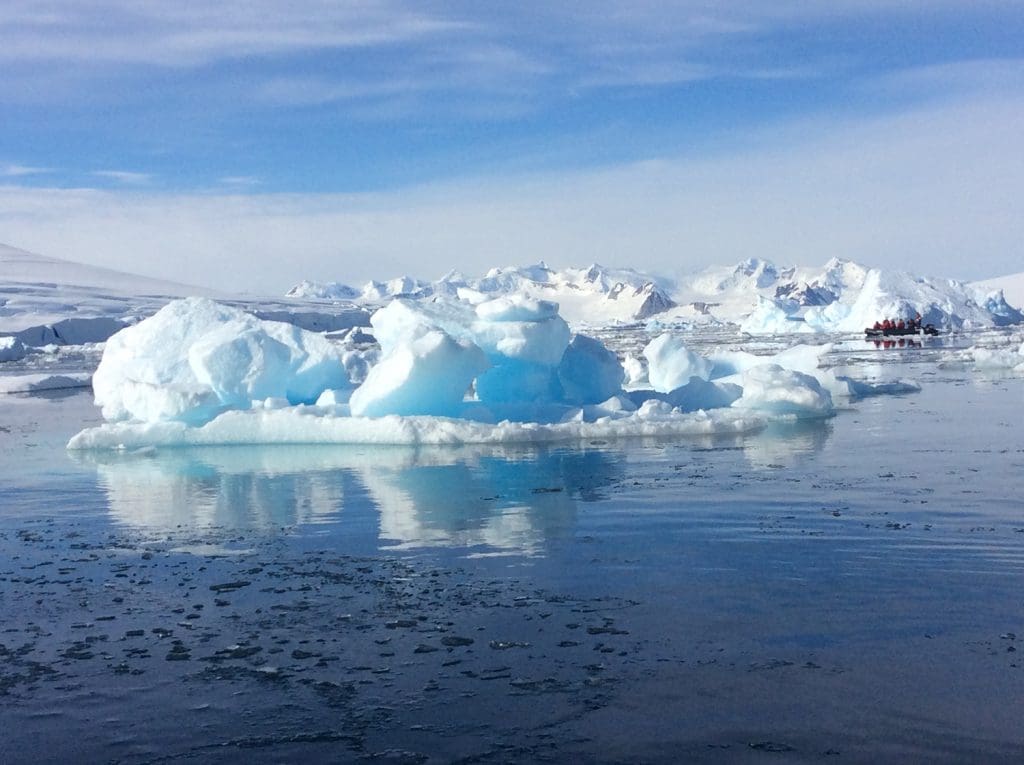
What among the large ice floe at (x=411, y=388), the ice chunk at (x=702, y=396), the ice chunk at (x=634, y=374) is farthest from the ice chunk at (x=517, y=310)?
the ice chunk at (x=634, y=374)

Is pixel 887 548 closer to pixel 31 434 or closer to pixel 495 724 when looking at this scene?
pixel 495 724

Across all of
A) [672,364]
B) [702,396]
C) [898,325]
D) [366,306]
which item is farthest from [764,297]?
[702,396]

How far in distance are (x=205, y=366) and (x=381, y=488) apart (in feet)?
16.2

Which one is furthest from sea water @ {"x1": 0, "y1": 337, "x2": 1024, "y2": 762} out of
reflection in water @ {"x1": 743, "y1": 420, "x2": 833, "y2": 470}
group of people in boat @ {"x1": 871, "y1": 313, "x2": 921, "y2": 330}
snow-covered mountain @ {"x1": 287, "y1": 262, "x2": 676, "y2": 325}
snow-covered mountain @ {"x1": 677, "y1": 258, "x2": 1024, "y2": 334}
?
snow-covered mountain @ {"x1": 287, "y1": 262, "x2": 676, "y2": 325}

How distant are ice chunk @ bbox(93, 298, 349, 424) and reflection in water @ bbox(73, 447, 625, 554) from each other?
844 mm

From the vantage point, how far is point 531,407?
1444 centimetres

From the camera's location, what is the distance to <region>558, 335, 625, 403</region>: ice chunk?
1513cm

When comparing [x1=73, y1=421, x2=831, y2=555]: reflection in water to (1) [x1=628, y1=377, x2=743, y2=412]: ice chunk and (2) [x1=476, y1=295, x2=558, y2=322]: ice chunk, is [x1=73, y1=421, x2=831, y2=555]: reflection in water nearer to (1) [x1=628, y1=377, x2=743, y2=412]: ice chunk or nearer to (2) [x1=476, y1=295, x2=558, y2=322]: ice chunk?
(1) [x1=628, y1=377, x2=743, y2=412]: ice chunk

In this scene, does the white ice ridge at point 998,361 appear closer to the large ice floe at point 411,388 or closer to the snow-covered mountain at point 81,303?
the large ice floe at point 411,388

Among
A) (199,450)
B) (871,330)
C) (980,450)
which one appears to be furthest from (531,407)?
(871,330)

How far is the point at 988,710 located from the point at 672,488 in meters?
5.24

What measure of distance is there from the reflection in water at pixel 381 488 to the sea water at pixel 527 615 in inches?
2.2

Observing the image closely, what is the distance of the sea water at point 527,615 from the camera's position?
4.49 metres

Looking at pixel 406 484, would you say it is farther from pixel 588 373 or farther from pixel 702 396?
pixel 702 396
